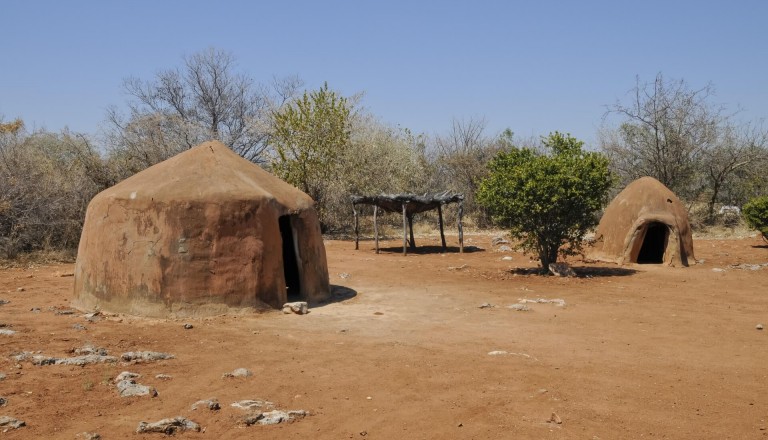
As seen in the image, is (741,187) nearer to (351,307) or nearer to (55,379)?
(351,307)

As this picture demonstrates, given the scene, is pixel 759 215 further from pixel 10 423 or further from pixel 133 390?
pixel 10 423

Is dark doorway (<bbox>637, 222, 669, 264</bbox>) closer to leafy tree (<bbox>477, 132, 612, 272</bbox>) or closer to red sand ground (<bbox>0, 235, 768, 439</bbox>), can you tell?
leafy tree (<bbox>477, 132, 612, 272</bbox>)

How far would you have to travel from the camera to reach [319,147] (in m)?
24.8

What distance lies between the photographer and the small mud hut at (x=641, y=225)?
1606cm

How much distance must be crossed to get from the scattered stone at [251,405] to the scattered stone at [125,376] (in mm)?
1415

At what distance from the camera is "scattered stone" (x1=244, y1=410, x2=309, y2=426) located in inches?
213

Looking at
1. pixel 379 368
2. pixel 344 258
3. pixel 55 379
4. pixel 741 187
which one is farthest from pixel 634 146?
pixel 55 379

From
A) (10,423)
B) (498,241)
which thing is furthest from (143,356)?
(498,241)

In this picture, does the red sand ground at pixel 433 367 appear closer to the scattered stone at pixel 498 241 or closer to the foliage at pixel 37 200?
the foliage at pixel 37 200

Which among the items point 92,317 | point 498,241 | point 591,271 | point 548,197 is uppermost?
point 548,197

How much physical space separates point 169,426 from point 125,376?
1600mm

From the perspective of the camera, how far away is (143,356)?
7309 mm

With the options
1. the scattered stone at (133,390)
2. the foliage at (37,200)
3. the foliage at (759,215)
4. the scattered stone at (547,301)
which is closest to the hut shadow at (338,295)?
the scattered stone at (547,301)

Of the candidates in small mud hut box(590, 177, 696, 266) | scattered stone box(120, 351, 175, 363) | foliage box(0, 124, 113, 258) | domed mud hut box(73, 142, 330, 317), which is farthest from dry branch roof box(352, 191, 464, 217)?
scattered stone box(120, 351, 175, 363)
